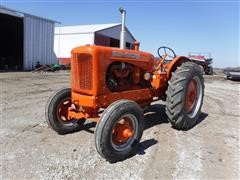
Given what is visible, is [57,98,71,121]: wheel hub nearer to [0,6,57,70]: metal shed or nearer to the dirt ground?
the dirt ground

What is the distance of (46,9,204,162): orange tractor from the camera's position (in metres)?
3.65

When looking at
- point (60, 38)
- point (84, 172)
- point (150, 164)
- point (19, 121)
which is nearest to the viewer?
point (84, 172)

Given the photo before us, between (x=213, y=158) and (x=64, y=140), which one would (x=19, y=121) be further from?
(x=213, y=158)

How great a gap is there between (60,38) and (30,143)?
79.7ft

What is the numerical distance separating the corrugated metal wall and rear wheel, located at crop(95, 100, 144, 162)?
16.0 meters

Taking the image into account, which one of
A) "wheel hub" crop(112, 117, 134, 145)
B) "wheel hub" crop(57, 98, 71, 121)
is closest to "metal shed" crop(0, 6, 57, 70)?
"wheel hub" crop(57, 98, 71, 121)

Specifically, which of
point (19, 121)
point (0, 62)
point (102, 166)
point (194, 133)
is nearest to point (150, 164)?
point (102, 166)

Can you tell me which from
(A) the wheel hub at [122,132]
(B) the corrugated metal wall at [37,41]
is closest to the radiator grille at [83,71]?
(A) the wheel hub at [122,132]

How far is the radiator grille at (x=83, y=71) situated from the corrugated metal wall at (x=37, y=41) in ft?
50.4

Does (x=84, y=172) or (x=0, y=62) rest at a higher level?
(x=0, y=62)

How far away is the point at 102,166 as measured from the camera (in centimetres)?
345

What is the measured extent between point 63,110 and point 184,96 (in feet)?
6.82

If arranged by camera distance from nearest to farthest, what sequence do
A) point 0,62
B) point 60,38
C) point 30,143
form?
1. point 30,143
2. point 0,62
3. point 60,38

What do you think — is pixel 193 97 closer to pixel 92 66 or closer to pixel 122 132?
pixel 122 132
